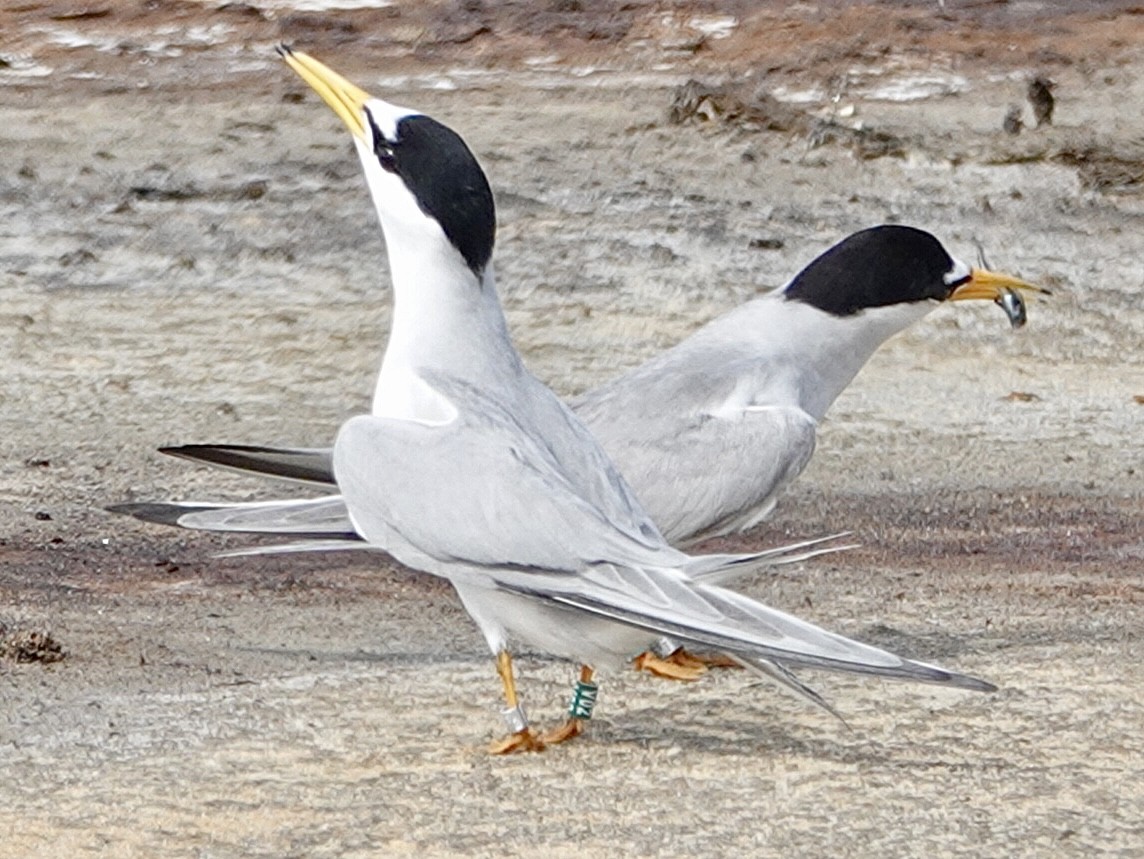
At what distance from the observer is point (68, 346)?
30.4ft

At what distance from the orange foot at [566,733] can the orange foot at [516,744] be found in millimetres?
30

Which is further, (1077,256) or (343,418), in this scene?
(1077,256)

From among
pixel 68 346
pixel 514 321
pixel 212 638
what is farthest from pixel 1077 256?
pixel 212 638

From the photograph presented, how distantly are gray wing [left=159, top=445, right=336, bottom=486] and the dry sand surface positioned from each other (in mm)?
451

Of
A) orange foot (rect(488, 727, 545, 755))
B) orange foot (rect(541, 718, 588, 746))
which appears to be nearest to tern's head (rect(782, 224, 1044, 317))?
orange foot (rect(541, 718, 588, 746))

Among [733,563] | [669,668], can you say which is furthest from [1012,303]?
[733,563]

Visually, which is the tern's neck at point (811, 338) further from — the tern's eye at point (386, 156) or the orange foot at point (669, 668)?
the tern's eye at point (386, 156)

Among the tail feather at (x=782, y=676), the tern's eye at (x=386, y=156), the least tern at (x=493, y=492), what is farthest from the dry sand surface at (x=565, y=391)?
the tern's eye at (x=386, y=156)

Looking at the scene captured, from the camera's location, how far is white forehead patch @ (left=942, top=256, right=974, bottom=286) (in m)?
6.10

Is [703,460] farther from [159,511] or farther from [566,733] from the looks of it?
[159,511]

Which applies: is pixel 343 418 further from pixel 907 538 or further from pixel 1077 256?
pixel 1077 256

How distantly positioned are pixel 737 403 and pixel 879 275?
0.78 m

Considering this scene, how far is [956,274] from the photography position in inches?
241

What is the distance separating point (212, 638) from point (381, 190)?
1.31 metres
